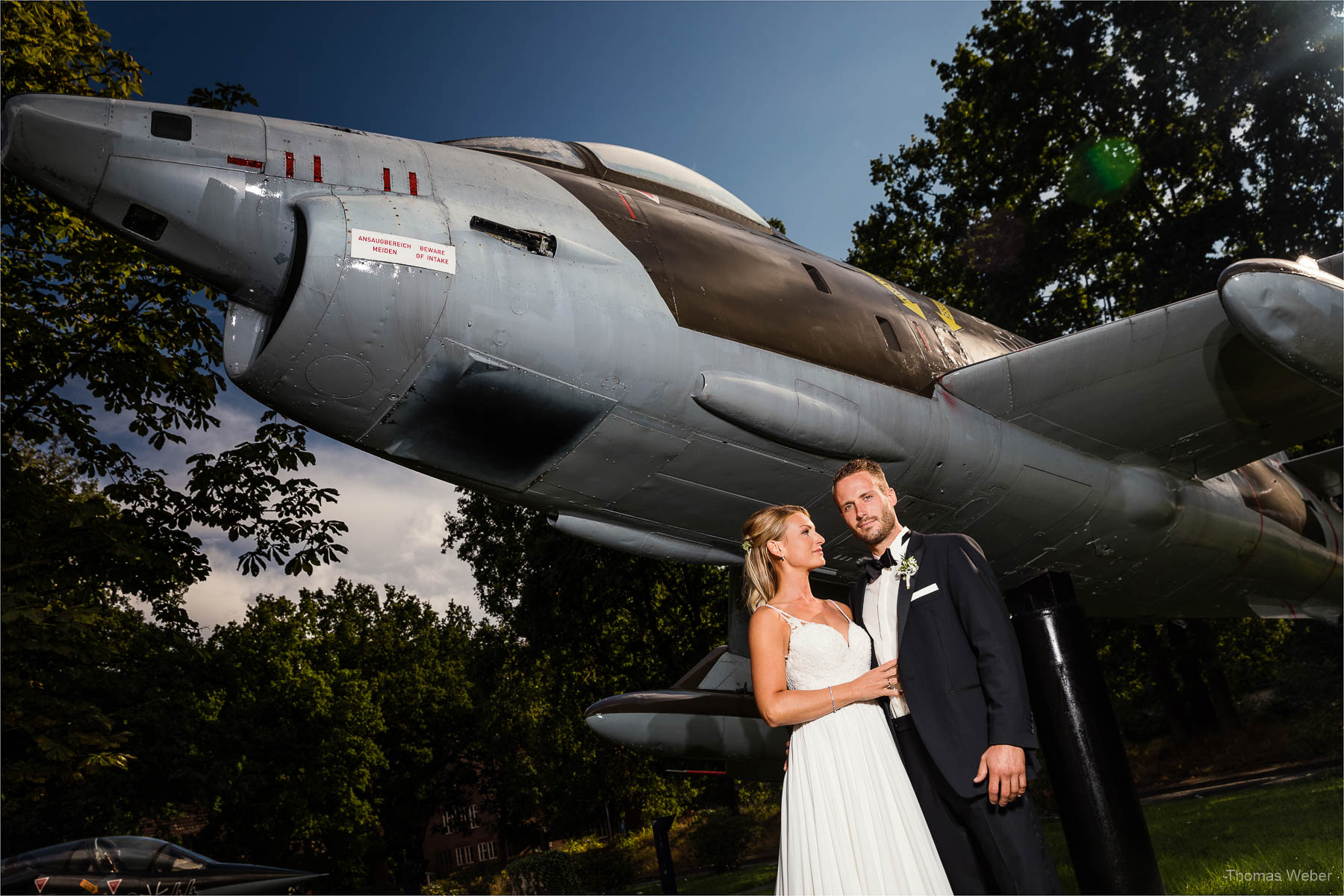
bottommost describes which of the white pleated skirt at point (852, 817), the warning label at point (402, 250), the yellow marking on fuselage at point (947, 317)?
the white pleated skirt at point (852, 817)

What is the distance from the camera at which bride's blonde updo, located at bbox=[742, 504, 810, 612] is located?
3.14 metres

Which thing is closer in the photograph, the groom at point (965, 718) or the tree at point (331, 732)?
the groom at point (965, 718)

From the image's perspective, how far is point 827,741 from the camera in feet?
9.46

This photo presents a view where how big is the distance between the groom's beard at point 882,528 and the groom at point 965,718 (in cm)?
14

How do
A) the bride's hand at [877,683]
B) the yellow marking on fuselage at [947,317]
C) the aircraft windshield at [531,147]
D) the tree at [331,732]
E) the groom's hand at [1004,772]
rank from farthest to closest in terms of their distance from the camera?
1. the tree at [331,732]
2. the yellow marking on fuselage at [947,317]
3. the aircraft windshield at [531,147]
4. the bride's hand at [877,683]
5. the groom's hand at [1004,772]

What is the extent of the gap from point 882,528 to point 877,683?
0.62 meters

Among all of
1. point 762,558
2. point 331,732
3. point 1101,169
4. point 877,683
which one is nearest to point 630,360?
point 762,558

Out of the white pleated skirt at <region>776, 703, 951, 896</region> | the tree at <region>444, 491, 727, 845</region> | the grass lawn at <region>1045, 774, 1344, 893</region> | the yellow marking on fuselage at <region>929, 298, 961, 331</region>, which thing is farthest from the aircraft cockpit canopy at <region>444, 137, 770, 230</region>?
the tree at <region>444, 491, 727, 845</region>

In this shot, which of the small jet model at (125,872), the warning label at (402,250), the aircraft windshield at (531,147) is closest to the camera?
the warning label at (402,250)

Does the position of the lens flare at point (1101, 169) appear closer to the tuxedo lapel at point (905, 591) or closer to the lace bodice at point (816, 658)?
the tuxedo lapel at point (905, 591)

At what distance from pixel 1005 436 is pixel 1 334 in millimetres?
10314

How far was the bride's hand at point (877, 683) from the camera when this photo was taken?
287 centimetres

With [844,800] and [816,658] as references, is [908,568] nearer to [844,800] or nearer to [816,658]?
[816,658]

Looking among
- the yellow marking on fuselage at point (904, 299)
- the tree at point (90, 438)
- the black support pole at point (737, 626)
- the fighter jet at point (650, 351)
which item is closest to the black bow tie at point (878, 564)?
the fighter jet at point (650, 351)
